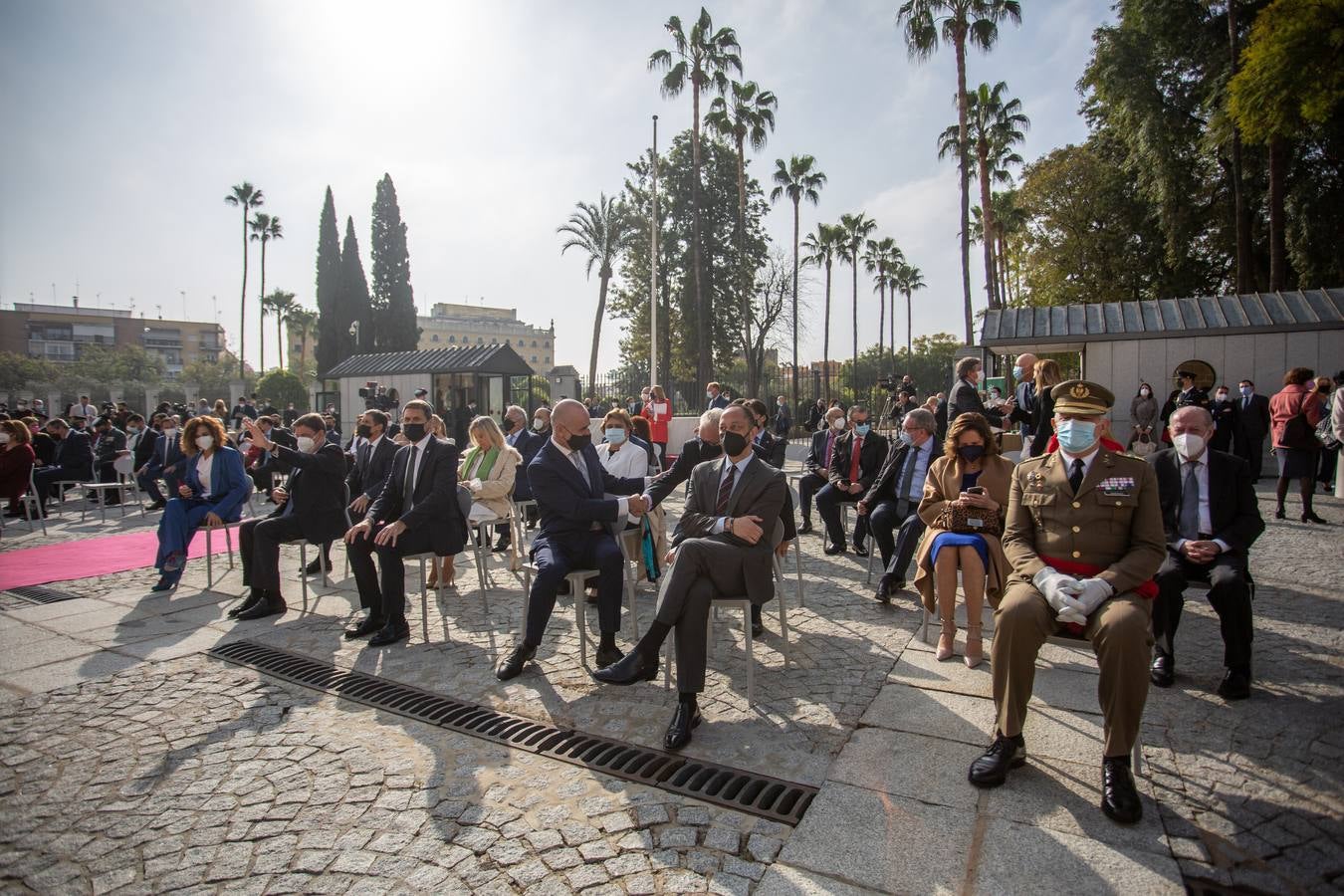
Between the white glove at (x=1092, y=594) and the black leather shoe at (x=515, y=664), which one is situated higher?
the white glove at (x=1092, y=594)

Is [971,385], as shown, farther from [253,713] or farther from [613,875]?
[253,713]

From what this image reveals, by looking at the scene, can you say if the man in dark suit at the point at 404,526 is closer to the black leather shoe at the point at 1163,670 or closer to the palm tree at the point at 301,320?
the black leather shoe at the point at 1163,670

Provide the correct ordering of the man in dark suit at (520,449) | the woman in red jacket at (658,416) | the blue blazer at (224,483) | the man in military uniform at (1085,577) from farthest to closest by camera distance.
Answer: the woman in red jacket at (658,416), the man in dark suit at (520,449), the blue blazer at (224,483), the man in military uniform at (1085,577)

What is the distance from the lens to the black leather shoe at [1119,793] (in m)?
2.65

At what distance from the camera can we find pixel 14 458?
9.17 meters

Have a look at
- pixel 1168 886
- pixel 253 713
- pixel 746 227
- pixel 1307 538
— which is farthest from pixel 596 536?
pixel 746 227

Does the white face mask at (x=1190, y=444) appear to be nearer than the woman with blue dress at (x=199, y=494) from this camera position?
Yes

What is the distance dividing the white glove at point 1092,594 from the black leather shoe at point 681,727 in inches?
73.7

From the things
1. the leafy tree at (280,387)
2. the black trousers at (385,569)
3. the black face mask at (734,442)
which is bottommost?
the black trousers at (385,569)

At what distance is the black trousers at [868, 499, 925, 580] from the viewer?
18.3 ft

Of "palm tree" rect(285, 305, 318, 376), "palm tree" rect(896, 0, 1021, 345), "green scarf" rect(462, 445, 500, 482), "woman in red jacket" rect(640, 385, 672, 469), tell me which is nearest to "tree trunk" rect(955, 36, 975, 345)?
"palm tree" rect(896, 0, 1021, 345)

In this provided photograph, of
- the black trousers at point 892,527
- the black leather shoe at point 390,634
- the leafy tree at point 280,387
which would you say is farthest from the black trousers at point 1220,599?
the leafy tree at point 280,387

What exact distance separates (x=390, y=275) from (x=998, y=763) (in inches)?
2182

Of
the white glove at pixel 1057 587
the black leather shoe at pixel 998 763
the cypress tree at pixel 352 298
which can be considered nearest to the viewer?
the black leather shoe at pixel 998 763
